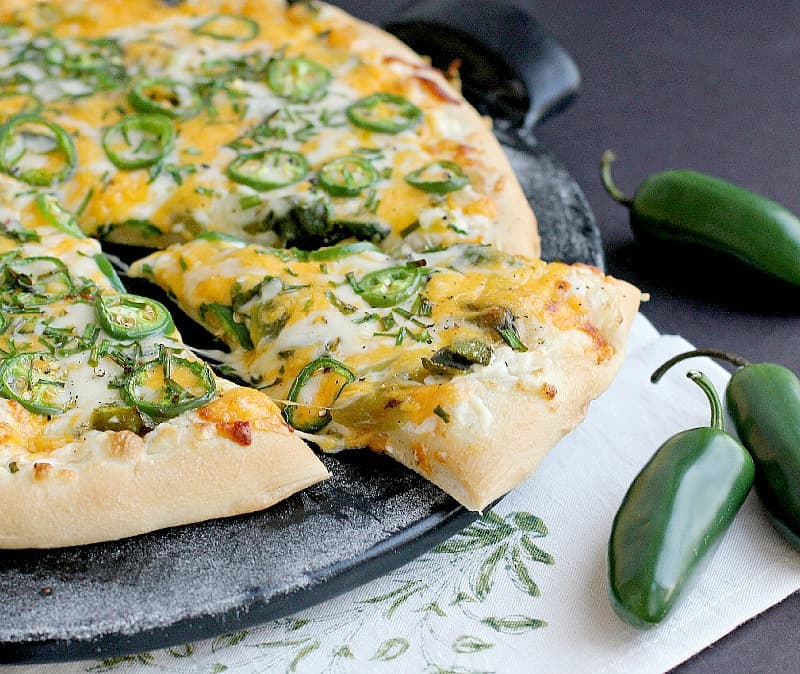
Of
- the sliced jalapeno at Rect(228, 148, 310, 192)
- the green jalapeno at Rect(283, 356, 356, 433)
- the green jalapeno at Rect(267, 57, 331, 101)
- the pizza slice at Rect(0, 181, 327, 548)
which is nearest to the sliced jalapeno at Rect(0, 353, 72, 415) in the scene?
the pizza slice at Rect(0, 181, 327, 548)

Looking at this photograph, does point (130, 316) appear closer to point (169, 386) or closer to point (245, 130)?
point (169, 386)

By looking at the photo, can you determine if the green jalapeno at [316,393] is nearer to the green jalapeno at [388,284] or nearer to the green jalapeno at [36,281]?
the green jalapeno at [388,284]

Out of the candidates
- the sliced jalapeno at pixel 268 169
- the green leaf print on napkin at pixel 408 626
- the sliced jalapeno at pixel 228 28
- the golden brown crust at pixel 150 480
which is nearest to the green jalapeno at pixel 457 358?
the golden brown crust at pixel 150 480

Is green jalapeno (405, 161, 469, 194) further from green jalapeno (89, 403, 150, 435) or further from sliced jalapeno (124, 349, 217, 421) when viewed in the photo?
green jalapeno (89, 403, 150, 435)

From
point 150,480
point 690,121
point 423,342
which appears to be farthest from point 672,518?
point 690,121

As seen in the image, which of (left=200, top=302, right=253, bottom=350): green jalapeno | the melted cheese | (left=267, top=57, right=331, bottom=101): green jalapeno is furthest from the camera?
(left=267, top=57, right=331, bottom=101): green jalapeno

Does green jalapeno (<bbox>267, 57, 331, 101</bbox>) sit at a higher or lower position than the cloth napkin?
higher

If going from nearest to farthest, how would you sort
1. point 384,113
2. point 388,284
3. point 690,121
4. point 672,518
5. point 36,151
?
point 672,518, point 388,284, point 36,151, point 384,113, point 690,121
